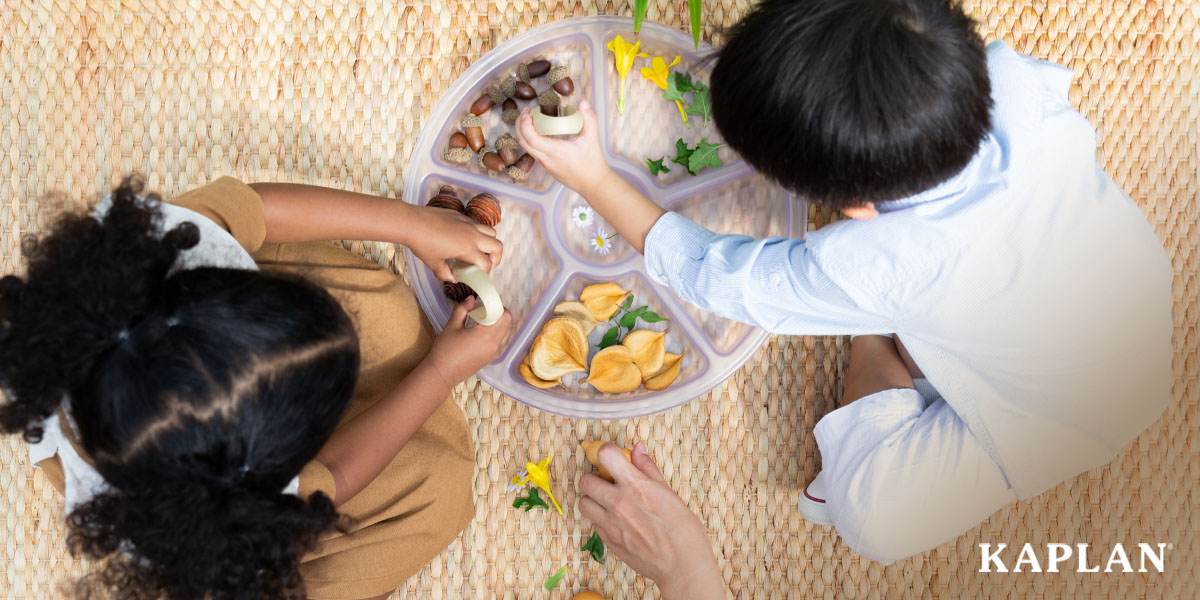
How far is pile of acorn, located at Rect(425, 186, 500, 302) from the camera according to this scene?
80 cm

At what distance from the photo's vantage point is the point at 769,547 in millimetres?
875

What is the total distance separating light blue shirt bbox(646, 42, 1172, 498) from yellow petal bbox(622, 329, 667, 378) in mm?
104

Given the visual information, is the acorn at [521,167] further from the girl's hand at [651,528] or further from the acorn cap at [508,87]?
the girl's hand at [651,528]

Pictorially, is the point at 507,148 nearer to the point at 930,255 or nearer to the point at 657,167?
the point at 657,167

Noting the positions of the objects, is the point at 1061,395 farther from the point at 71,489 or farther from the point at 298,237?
the point at 71,489

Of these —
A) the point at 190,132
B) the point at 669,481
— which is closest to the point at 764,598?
the point at 669,481

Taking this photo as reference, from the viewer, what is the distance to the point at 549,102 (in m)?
0.81

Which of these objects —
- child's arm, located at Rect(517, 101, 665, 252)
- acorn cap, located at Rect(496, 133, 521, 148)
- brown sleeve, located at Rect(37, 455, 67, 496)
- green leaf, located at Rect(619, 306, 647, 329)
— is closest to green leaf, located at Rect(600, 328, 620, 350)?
green leaf, located at Rect(619, 306, 647, 329)

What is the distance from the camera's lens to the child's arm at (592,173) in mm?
739

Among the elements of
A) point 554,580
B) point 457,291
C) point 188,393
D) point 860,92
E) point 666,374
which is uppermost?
point 860,92

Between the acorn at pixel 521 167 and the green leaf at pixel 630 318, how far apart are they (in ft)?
0.60

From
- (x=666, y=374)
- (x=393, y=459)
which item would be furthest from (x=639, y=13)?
(x=393, y=459)

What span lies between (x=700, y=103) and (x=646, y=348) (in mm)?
262

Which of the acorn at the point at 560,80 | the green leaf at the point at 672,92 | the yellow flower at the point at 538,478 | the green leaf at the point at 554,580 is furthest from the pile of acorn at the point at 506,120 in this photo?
the green leaf at the point at 554,580
